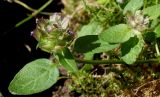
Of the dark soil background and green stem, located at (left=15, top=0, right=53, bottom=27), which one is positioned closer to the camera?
the dark soil background

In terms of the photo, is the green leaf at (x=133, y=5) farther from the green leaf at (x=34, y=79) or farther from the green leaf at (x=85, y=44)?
the green leaf at (x=34, y=79)

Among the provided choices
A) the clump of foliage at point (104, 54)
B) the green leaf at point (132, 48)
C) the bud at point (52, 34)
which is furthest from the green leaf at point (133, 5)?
the bud at point (52, 34)

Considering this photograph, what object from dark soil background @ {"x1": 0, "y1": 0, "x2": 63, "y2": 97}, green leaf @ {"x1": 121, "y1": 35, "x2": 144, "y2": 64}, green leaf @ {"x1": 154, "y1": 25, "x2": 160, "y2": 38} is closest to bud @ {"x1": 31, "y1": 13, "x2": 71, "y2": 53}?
green leaf @ {"x1": 121, "y1": 35, "x2": 144, "y2": 64}

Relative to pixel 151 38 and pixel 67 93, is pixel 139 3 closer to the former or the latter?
pixel 151 38

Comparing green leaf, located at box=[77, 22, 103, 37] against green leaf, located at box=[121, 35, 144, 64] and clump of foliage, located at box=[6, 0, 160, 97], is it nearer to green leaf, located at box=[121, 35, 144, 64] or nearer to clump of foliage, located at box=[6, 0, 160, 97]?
clump of foliage, located at box=[6, 0, 160, 97]

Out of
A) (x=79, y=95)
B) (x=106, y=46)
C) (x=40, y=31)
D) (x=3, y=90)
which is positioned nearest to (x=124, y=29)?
(x=106, y=46)

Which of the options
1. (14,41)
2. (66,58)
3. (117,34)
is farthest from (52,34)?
(14,41)

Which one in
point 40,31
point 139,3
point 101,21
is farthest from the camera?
point 101,21
